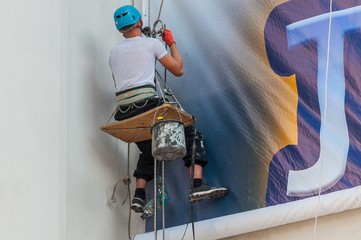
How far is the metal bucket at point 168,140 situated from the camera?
3830 mm

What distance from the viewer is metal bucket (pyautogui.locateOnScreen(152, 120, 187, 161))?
3830 mm

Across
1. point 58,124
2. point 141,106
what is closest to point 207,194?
point 141,106

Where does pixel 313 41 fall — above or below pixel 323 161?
above

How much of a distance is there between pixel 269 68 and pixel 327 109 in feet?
1.33

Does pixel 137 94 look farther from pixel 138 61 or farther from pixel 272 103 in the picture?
pixel 272 103

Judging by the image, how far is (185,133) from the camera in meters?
4.15

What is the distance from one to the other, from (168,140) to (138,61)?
1.79 ft

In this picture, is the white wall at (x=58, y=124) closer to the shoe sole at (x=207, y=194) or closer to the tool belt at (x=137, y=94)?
the tool belt at (x=137, y=94)

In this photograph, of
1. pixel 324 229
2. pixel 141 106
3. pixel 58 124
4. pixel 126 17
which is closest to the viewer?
pixel 324 229

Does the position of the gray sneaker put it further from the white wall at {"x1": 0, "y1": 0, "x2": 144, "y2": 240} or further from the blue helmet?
the blue helmet

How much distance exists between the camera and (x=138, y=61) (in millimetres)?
4168

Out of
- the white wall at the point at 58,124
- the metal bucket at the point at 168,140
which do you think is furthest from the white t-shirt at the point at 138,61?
the metal bucket at the point at 168,140

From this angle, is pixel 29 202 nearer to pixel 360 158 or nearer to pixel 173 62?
pixel 173 62

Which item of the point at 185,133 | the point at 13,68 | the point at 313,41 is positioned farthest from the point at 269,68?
the point at 13,68
